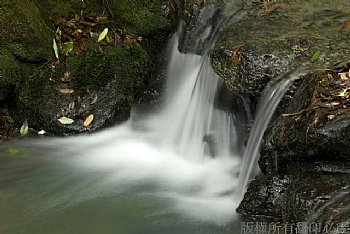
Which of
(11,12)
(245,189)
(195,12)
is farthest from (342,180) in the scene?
(11,12)

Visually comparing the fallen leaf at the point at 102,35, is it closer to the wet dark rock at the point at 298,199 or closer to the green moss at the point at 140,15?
the green moss at the point at 140,15

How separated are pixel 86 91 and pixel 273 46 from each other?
239 cm

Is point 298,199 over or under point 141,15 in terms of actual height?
under

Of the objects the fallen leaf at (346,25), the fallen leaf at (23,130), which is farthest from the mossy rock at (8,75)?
the fallen leaf at (346,25)

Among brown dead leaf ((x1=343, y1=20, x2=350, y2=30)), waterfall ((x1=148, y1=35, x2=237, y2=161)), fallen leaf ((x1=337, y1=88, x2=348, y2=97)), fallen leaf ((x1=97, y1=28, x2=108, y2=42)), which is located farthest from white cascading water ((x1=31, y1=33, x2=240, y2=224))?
brown dead leaf ((x1=343, y1=20, x2=350, y2=30))

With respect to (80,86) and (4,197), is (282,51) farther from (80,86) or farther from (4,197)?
(4,197)

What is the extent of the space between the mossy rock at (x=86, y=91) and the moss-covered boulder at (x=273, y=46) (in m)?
1.48

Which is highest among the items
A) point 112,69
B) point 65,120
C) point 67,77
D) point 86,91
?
point 112,69

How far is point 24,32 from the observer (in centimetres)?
643

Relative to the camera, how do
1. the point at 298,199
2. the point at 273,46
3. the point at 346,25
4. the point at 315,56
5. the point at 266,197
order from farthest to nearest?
the point at 346,25 → the point at 273,46 → the point at 315,56 → the point at 266,197 → the point at 298,199

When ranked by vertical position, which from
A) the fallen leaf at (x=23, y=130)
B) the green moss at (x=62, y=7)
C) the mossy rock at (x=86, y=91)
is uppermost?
the green moss at (x=62, y=7)

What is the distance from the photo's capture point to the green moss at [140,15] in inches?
277

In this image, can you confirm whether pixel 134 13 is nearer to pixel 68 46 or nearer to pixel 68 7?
pixel 68 7

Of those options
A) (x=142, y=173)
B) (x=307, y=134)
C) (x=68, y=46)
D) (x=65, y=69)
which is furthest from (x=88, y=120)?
(x=307, y=134)
